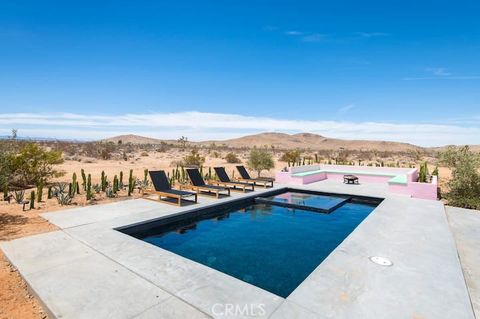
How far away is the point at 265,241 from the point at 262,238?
0.24m

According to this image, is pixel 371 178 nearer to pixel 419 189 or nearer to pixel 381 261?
pixel 419 189

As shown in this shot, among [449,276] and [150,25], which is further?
[150,25]

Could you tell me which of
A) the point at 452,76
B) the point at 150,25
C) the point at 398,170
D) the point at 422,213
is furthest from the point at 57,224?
the point at 452,76

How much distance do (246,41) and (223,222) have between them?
18169 millimetres

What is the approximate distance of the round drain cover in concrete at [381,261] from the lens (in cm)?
503

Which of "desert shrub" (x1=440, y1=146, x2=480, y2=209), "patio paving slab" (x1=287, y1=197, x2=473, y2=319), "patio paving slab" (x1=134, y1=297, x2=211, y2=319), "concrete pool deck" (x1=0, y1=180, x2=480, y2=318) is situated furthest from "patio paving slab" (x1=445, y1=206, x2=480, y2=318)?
"patio paving slab" (x1=134, y1=297, x2=211, y2=319)

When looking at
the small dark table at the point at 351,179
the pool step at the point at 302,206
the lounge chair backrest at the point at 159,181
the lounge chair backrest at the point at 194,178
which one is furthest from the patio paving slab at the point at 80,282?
the small dark table at the point at 351,179

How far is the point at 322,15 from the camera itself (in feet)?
61.2

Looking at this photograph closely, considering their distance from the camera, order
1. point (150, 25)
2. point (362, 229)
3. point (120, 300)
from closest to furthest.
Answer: point (120, 300)
point (362, 229)
point (150, 25)

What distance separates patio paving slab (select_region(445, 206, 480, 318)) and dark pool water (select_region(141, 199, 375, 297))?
2558 mm

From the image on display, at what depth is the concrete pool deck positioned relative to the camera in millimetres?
3533

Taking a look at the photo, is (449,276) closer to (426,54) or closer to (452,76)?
(426,54)

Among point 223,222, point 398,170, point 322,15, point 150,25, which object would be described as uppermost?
point 322,15

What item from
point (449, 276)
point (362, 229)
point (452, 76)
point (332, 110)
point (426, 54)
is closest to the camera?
point (449, 276)
